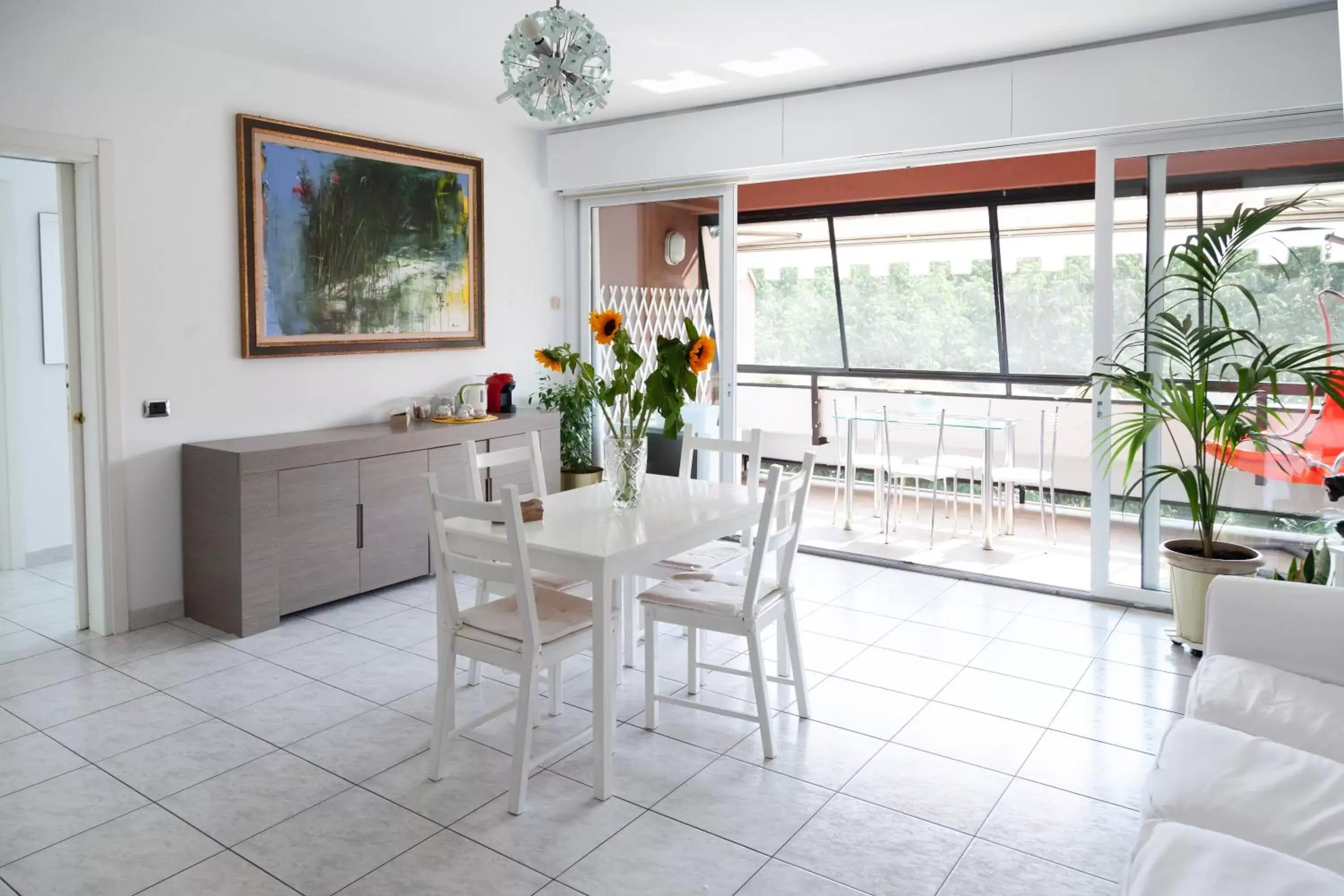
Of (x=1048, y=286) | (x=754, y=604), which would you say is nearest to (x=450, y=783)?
(x=754, y=604)

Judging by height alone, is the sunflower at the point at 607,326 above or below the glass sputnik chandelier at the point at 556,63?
below

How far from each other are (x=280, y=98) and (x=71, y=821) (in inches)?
136

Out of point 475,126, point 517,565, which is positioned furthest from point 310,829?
point 475,126

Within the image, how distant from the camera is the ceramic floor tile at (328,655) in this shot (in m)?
3.74

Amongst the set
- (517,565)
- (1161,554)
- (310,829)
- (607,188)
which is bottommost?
(310,829)

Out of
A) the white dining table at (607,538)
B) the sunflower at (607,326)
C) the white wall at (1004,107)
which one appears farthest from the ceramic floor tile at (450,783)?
the white wall at (1004,107)

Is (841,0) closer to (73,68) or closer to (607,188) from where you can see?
(607,188)

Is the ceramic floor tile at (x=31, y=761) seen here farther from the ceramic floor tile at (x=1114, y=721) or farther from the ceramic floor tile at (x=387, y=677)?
the ceramic floor tile at (x=1114, y=721)

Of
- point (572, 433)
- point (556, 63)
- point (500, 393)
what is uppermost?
point (556, 63)

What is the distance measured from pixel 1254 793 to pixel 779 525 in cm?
183

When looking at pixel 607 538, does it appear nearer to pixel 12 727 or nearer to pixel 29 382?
pixel 12 727

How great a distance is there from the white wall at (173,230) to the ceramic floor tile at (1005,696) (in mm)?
3404

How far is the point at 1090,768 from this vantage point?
2898mm

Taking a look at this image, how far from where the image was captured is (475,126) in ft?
18.6
